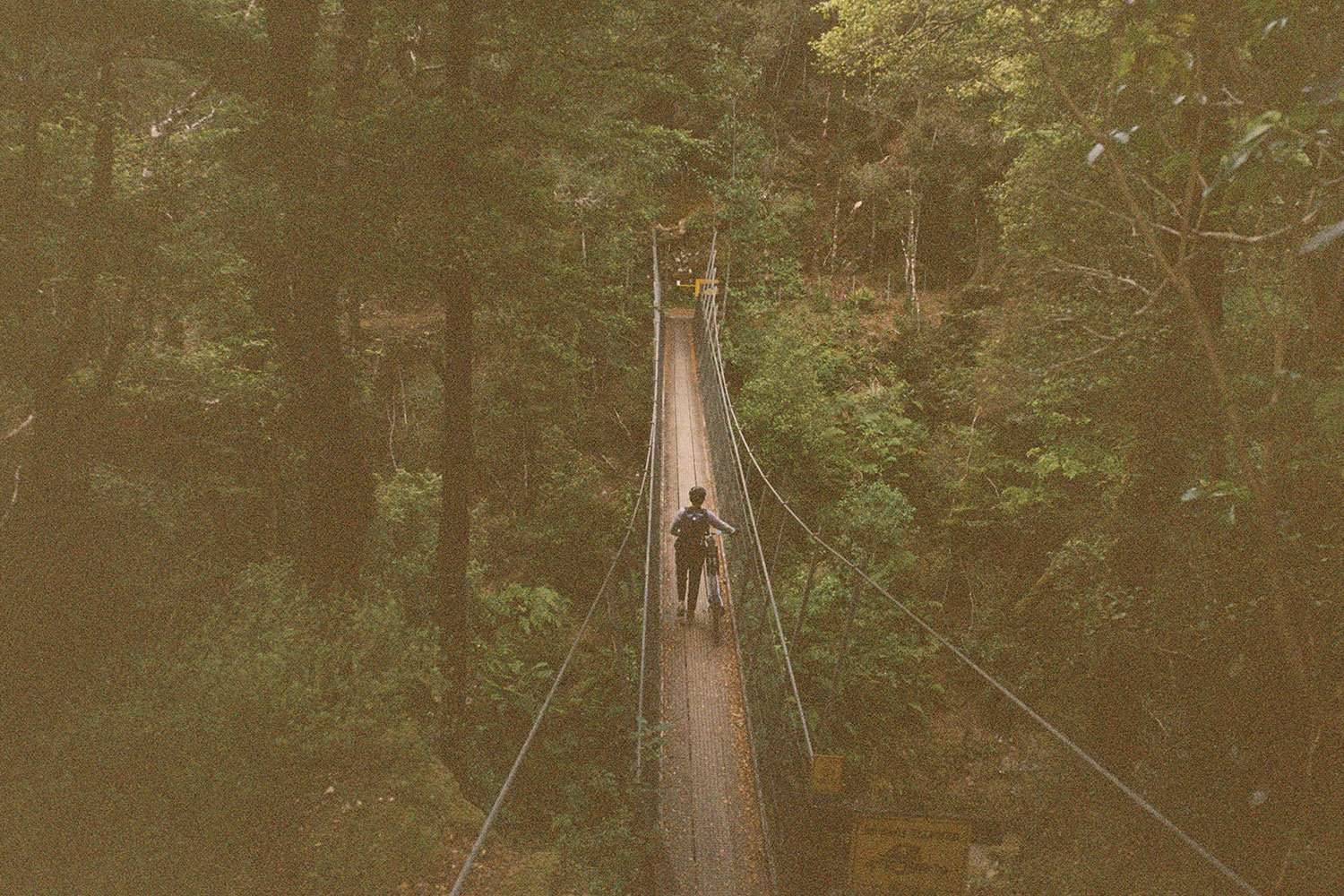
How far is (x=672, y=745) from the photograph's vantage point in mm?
4832

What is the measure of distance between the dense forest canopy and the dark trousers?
3.46 feet

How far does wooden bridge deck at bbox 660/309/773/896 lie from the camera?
4.12m

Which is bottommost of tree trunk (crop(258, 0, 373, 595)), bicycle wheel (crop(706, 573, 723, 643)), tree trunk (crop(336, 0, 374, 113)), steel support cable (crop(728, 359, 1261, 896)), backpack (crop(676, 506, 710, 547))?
bicycle wheel (crop(706, 573, 723, 643))

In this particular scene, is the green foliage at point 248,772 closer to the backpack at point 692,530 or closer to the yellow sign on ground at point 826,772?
the backpack at point 692,530

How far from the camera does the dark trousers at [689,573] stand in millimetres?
5438

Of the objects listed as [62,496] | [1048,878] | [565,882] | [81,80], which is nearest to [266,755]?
[565,882]

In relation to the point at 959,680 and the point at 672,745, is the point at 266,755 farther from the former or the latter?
the point at 959,680

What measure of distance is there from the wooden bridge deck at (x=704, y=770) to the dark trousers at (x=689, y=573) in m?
0.23

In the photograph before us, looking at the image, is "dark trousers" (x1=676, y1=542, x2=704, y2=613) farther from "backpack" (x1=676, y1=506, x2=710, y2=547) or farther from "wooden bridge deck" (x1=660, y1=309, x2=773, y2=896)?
"wooden bridge deck" (x1=660, y1=309, x2=773, y2=896)

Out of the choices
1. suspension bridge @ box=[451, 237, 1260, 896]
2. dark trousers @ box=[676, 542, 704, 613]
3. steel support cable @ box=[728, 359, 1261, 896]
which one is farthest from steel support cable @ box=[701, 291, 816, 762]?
Result: steel support cable @ box=[728, 359, 1261, 896]

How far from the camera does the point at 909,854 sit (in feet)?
8.24

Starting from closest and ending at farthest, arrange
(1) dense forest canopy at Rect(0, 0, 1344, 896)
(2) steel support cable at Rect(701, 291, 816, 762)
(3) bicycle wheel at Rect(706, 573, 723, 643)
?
(1) dense forest canopy at Rect(0, 0, 1344, 896), (2) steel support cable at Rect(701, 291, 816, 762), (3) bicycle wheel at Rect(706, 573, 723, 643)

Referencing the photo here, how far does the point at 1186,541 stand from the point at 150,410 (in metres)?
7.96

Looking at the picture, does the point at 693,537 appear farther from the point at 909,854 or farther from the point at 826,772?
the point at 909,854
